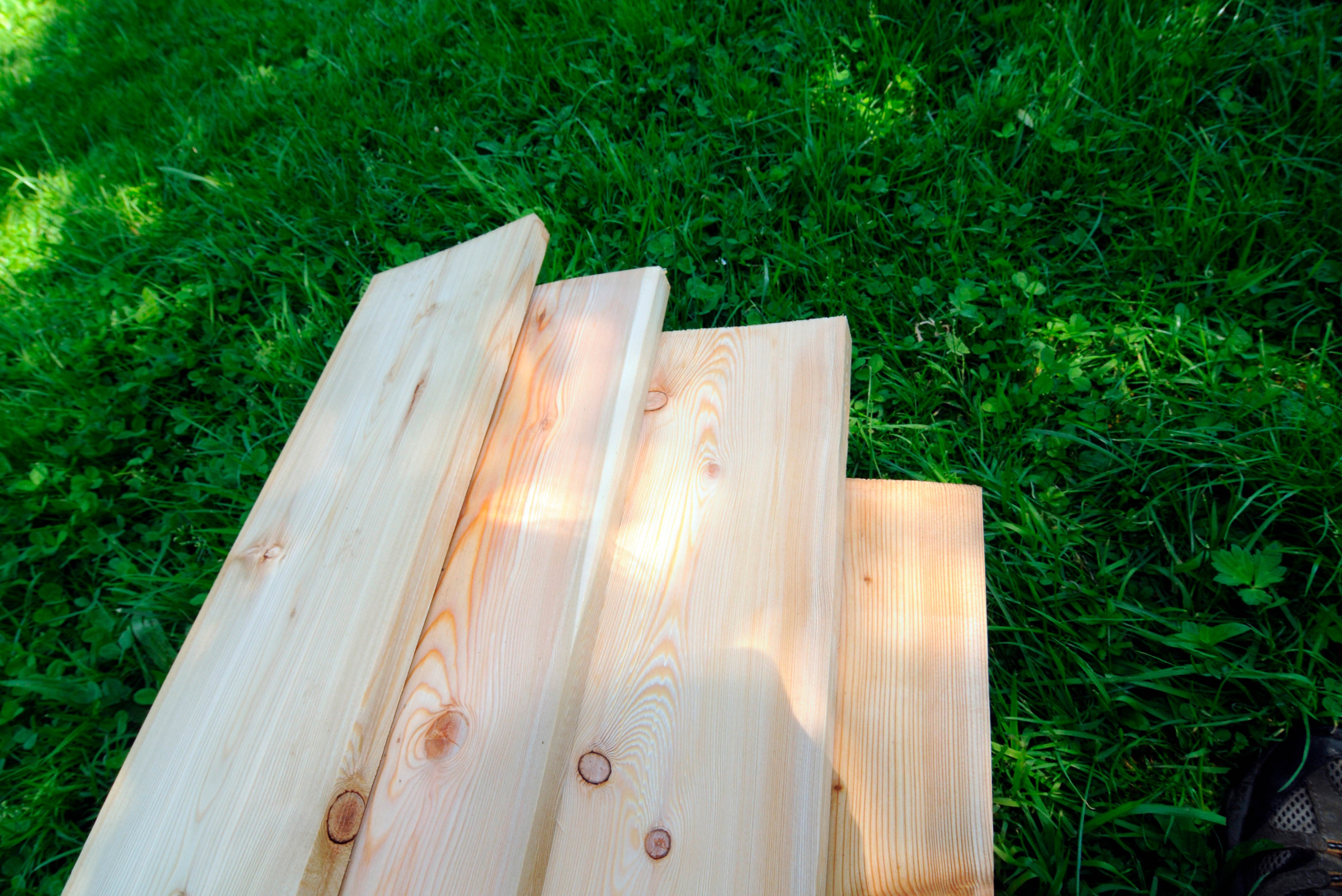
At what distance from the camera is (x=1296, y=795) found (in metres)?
1.37

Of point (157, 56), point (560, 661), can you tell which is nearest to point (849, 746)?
point (560, 661)

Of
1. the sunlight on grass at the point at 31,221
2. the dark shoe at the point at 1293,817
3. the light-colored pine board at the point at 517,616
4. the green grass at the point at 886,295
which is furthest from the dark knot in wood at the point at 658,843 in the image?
the sunlight on grass at the point at 31,221

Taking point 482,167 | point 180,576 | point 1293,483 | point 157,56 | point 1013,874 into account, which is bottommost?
point 1013,874

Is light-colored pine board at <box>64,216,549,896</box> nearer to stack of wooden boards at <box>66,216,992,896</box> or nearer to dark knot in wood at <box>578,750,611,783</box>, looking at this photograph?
A: stack of wooden boards at <box>66,216,992,896</box>

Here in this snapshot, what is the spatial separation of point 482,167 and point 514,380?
61.6 inches

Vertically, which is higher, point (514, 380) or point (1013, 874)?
point (514, 380)

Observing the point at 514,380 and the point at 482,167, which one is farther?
the point at 482,167

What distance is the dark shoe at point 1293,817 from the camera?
1.34 metres

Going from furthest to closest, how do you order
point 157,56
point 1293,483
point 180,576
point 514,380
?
point 157,56 → point 180,576 → point 1293,483 → point 514,380

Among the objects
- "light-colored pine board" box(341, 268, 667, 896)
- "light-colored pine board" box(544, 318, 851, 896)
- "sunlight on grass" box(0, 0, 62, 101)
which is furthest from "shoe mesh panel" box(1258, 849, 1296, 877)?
"sunlight on grass" box(0, 0, 62, 101)

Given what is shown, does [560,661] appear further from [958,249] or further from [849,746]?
[958,249]

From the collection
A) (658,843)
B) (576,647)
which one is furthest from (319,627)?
(658,843)

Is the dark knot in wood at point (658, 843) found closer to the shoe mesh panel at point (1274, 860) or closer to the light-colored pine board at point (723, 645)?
the light-colored pine board at point (723, 645)

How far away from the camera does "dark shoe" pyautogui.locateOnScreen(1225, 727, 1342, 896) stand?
1337 millimetres
